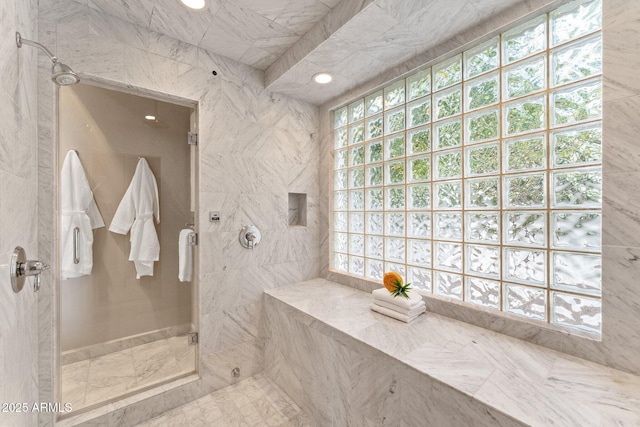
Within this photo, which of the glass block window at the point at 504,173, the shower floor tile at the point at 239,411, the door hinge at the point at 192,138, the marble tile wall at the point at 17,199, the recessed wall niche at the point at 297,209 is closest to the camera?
the marble tile wall at the point at 17,199

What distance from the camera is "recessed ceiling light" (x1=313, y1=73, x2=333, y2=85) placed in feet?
6.32

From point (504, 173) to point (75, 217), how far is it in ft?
7.66

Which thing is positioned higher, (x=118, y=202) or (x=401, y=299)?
(x=118, y=202)

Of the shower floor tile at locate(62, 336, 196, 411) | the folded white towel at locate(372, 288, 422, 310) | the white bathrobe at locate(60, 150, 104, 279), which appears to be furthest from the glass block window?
the white bathrobe at locate(60, 150, 104, 279)

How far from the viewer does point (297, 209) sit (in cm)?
246

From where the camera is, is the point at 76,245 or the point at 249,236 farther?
the point at 249,236

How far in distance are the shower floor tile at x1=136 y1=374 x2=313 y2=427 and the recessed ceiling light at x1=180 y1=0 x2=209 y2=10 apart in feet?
7.89

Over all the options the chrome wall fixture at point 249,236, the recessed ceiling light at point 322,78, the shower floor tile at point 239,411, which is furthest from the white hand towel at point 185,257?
the recessed ceiling light at point 322,78

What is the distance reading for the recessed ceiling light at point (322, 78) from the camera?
6.32 feet

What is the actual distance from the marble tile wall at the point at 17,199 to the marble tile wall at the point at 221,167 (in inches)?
4.0

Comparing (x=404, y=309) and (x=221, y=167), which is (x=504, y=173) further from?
(x=221, y=167)

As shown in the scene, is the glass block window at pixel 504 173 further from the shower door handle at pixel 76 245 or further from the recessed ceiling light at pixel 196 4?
the shower door handle at pixel 76 245

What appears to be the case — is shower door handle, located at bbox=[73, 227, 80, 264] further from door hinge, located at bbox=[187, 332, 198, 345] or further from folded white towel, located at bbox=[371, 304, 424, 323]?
folded white towel, located at bbox=[371, 304, 424, 323]

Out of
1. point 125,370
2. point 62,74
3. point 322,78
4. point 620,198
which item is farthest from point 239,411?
point 322,78
